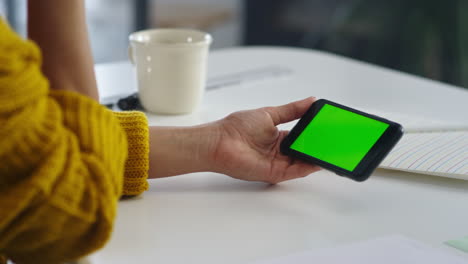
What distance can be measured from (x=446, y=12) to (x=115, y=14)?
65.3 inches

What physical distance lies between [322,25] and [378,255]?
7.53 feet

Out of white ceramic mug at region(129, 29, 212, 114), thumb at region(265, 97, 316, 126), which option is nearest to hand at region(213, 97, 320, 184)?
thumb at region(265, 97, 316, 126)

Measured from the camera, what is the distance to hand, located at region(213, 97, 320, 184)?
71 cm

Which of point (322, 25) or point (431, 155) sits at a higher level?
point (431, 155)

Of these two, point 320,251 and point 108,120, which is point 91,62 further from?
point 320,251

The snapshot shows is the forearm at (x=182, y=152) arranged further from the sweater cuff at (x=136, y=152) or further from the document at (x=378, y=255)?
the document at (x=378, y=255)

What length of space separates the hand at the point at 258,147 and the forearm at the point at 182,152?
Result: 12mm

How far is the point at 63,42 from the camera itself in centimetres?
74

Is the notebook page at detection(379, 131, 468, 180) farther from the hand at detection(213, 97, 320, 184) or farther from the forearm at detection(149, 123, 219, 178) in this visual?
the forearm at detection(149, 123, 219, 178)

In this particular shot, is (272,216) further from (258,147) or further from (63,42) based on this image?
(63,42)

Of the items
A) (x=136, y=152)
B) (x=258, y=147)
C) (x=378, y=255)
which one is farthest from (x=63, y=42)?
(x=378, y=255)

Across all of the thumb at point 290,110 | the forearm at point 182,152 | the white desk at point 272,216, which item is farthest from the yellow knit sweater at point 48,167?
the thumb at point 290,110

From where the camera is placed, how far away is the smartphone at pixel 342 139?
25.3 inches

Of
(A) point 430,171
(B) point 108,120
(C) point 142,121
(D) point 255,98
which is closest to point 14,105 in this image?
(B) point 108,120
